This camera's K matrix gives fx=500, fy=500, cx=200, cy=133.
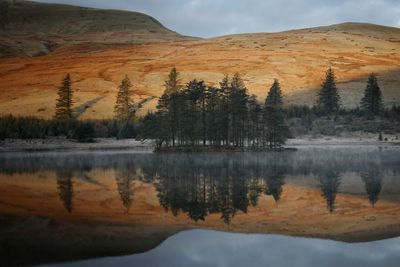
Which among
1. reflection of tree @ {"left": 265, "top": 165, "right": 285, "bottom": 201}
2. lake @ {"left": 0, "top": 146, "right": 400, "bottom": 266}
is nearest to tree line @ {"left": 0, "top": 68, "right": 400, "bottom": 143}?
reflection of tree @ {"left": 265, "top": 165, "right": 285, "bottom": 201}

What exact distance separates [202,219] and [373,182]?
42.8ft

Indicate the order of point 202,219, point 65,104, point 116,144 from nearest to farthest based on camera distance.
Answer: point 202,219, point 116,144, point 65,104

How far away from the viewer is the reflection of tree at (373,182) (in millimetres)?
20500

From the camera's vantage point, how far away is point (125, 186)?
24.7 meters

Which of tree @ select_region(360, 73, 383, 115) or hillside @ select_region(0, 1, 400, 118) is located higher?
hillside @ select_region(0, 1, 400, 118)

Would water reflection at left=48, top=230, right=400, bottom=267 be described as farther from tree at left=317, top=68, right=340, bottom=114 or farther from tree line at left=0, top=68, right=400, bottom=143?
tree at left=317, top=68, right=340, bottom=114

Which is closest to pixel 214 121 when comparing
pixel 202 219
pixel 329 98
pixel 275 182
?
pixel 329 98

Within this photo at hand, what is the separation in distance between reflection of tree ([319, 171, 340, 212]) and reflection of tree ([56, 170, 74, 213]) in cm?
973

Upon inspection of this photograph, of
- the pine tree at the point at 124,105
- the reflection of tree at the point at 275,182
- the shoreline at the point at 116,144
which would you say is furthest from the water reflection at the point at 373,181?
the pine tree at the point at 124,105

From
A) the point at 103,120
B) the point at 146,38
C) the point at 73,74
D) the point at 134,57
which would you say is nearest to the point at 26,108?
the point at 103,120

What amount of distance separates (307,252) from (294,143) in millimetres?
59503

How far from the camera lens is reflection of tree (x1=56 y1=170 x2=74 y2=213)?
19484 mm

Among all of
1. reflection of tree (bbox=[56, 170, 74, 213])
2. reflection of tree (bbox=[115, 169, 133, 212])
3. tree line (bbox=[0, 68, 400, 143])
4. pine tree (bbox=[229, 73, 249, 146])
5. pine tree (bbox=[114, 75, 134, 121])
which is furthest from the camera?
pine tree (bbox=[114, 75, 134, 121])

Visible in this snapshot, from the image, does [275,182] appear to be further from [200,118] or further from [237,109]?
[200,118]
